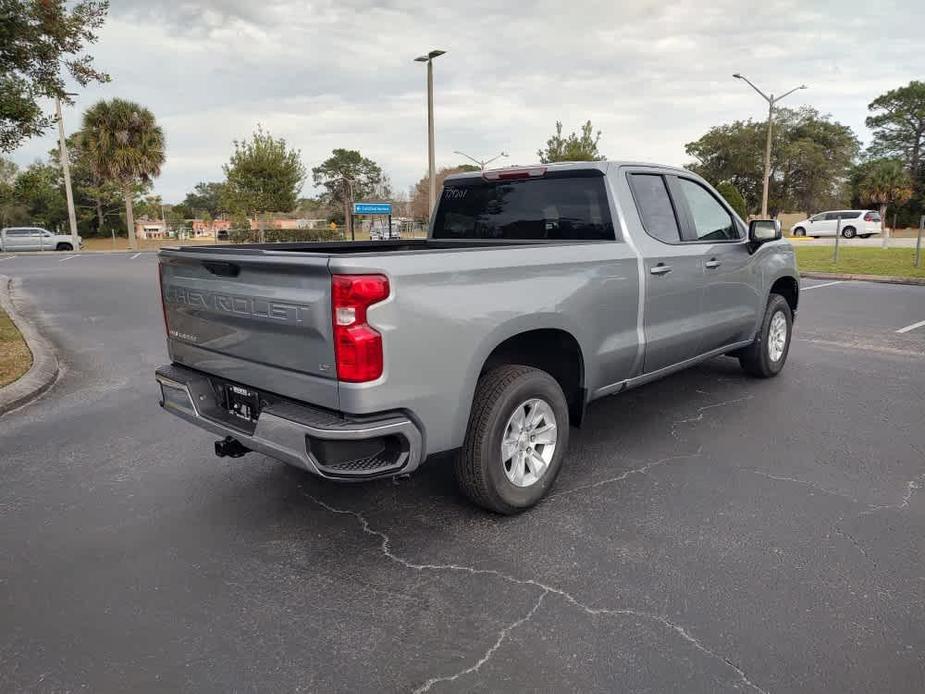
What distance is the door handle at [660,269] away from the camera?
4234mm

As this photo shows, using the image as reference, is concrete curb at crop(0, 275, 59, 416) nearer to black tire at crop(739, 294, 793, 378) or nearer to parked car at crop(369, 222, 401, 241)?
parked car at crop(369, 222, 401, 241)

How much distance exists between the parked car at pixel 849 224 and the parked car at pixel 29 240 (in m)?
41.7

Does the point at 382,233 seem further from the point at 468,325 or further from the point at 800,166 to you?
the point at 468,325

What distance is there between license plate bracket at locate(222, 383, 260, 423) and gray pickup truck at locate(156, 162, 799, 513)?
0.01 m

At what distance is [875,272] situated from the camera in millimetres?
15836

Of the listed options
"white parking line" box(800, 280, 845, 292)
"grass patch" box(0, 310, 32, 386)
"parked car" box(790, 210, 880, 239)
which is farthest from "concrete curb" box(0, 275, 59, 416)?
"parked car" box(790, 210, 880, 239)

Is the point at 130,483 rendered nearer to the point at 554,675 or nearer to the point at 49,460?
the point at 49,460

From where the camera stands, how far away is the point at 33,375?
652 centimetres

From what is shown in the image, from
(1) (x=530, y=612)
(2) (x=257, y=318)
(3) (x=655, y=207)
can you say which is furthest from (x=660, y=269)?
(2) (x=257, y=318)

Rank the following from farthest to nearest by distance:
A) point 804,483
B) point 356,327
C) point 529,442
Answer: point 804,483 < point 529,442 < point 356,327

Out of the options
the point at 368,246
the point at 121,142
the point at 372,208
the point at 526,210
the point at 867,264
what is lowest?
the point at 867,264

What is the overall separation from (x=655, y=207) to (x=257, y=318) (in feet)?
9.40

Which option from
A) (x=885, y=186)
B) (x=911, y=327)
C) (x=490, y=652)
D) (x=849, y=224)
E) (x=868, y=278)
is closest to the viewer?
(x=490, y=652)

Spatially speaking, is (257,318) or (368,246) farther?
(368,246)
